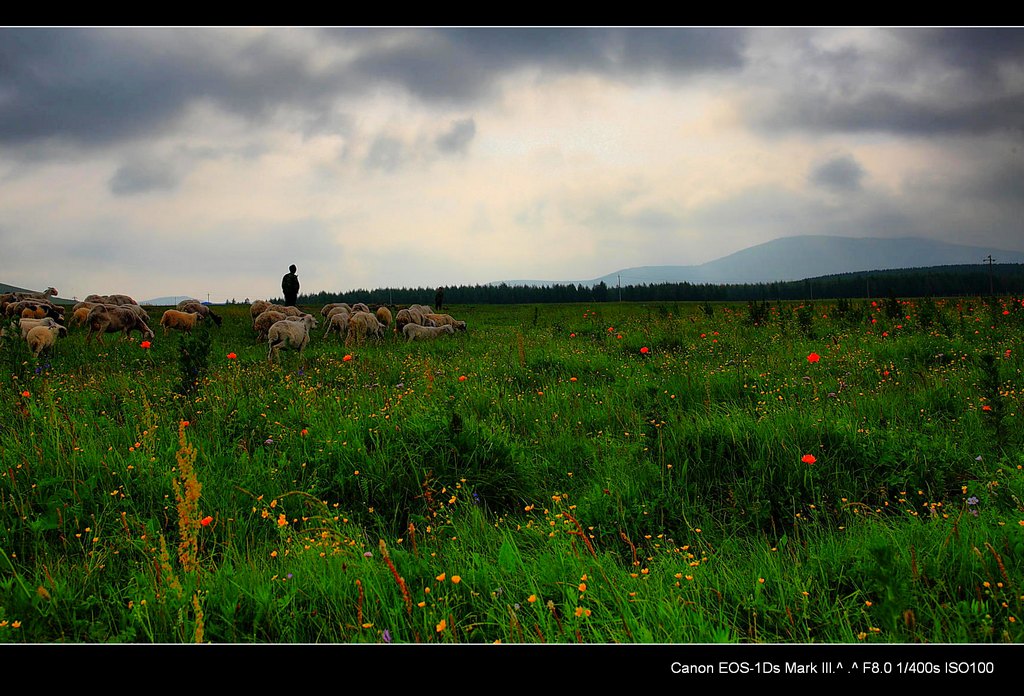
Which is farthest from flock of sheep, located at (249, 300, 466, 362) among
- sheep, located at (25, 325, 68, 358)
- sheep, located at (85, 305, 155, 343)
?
sheep, located at (25, 325, 68, 358)

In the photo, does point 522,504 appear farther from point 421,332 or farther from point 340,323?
point 340,323

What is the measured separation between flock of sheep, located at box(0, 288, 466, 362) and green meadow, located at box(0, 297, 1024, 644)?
2701 mm

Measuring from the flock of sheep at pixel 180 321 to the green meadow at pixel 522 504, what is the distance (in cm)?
270

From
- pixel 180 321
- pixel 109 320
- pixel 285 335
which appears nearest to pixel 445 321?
pixel 285 335

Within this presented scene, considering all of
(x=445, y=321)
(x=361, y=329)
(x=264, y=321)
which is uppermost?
(x=264, y=321)

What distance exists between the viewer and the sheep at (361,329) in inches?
469

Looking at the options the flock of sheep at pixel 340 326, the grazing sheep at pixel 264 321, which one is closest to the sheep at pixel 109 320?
the grazing sheep at pixel 264 321

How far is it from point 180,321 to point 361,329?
392 cm

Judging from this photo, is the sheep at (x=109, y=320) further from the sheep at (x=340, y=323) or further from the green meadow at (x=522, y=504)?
the sheep at (x=340, y=323)

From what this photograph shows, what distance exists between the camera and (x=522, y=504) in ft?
11.7

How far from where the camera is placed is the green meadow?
6.86 feet

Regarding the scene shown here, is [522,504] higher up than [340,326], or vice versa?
[340,326]

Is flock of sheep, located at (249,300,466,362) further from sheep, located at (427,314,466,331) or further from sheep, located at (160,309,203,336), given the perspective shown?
sheep, located at (160,309,203,336)
